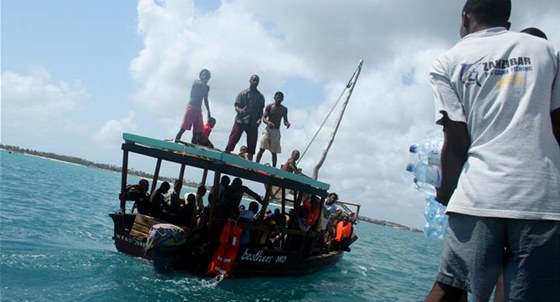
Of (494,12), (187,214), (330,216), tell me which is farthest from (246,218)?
(494,12)

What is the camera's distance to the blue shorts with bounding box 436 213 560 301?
1761 millimetres

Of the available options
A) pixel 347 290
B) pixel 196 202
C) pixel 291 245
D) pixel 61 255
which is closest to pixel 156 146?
pixel 196 202

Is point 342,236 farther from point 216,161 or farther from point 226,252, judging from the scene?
point 216,161

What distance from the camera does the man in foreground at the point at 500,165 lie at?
5.83ft

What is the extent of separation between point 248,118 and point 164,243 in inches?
159

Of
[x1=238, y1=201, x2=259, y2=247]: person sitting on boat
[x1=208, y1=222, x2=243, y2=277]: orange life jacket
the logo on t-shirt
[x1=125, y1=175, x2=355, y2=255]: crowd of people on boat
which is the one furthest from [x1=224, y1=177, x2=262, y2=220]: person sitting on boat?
the logo on t-shirt

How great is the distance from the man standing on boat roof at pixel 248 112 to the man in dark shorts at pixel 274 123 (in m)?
0.34

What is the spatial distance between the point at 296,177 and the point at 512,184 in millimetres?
8193

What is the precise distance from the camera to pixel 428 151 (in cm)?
273

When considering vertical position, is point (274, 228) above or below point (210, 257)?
above

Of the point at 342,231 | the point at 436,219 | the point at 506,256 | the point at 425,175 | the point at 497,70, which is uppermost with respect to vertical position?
the point at 497,70

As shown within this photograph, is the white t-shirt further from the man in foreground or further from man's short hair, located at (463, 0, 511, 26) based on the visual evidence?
man's short hair, located at (463, 0, 511, 26)

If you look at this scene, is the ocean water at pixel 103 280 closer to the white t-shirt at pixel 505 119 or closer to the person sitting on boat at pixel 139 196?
the person sitting on boat at pixel 139 196

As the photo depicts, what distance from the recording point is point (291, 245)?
1157 cm
